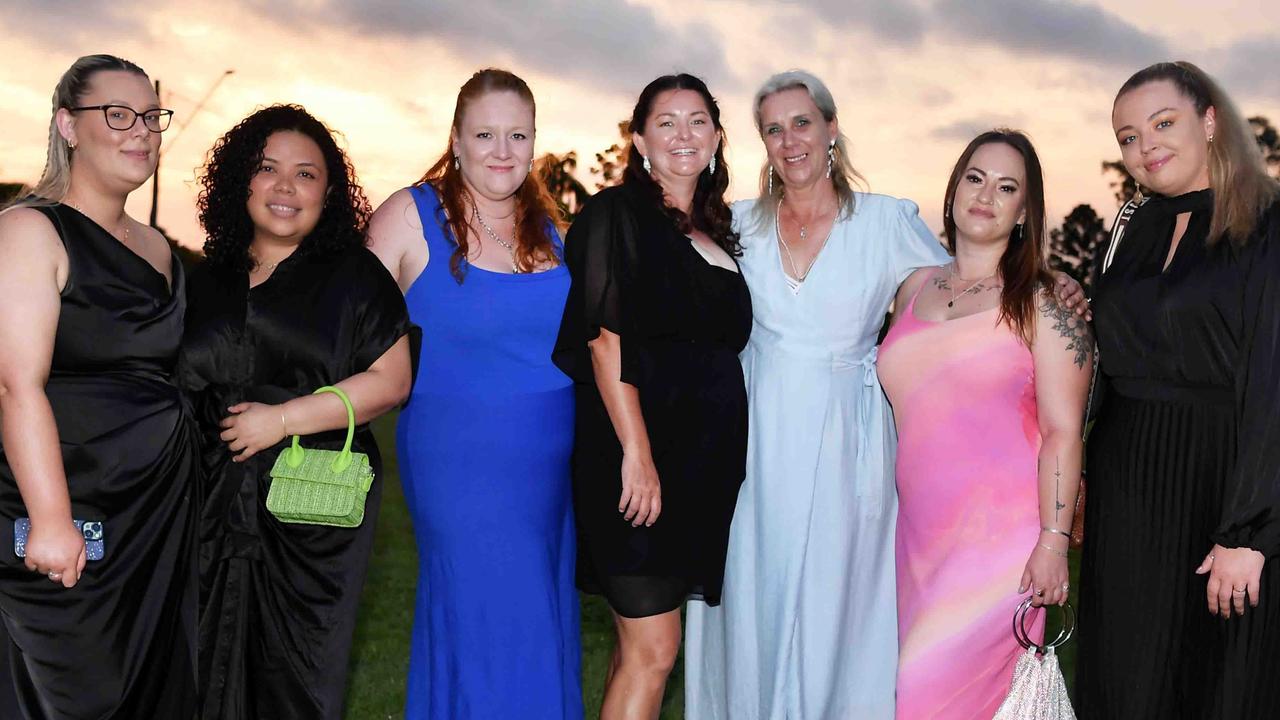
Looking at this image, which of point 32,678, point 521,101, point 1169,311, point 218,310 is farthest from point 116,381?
point 1169,311

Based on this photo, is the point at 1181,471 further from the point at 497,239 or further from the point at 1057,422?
the point at 497,239

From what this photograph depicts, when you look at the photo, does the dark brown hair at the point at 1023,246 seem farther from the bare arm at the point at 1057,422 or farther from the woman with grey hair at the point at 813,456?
the woman with grey hair at the point at 813,456

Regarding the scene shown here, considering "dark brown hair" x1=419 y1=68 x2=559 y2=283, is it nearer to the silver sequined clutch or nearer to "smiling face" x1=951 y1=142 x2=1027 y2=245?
"smiling face" x1=951 y1=142 x2=1027 y2=245

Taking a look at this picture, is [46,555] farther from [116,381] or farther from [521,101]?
[521,101]

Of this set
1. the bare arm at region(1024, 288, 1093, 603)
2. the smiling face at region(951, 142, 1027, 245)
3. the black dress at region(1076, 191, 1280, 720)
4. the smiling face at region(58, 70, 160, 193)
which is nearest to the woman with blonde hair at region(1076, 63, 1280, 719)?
the black dress at region(1076, 191, 1280, 720)

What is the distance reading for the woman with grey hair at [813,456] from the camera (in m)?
4.36

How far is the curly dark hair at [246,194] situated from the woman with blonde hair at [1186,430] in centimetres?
253

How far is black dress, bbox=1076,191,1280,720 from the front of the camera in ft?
11.6

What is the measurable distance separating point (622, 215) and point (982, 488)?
1.53 meters

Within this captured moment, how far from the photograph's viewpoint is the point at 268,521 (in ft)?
12.2

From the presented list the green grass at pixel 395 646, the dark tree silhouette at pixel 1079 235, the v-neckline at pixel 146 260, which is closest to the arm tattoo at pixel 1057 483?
the green grass at pixel 395 646

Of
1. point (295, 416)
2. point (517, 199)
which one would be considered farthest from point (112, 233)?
point (517, 199)

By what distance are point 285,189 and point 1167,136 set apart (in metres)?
2.83

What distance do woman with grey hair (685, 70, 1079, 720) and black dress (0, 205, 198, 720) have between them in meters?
1.98
